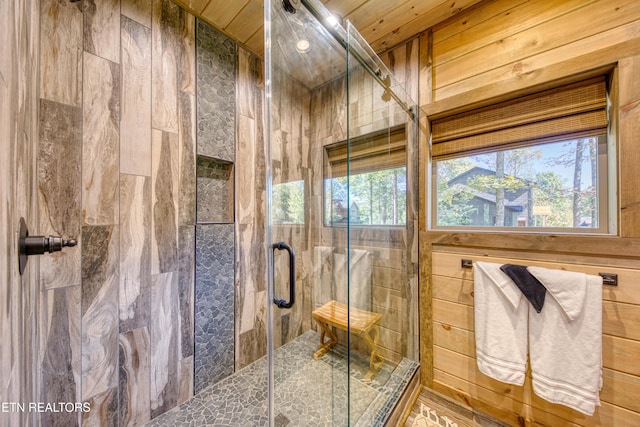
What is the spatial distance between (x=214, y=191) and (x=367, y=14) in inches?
Answer: 61.7

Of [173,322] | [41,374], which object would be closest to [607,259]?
[173,322]

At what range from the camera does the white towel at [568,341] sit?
1.00 m

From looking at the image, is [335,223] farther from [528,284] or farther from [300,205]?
[528,284]

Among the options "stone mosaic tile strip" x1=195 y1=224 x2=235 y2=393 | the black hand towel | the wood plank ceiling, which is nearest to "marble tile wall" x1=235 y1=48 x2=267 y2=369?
"stone mosaic tile strip" x1=195 y1=224 x2=235 y2=393

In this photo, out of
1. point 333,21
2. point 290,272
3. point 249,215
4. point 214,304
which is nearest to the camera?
point 290,272

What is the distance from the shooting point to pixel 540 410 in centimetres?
118

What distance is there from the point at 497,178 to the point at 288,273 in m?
1.40

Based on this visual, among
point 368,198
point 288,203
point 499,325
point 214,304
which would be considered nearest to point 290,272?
point 288,203

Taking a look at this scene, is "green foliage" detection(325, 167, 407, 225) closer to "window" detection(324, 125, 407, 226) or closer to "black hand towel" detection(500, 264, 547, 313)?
"window" detection(324, 125, 407, 226)

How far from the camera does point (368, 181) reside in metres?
1.36

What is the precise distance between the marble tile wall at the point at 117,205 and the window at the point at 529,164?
176 cm

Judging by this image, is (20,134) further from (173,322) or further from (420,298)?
(420,298)

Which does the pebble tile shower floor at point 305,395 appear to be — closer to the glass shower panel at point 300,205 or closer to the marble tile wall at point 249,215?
the glass shower panel at point 300,205

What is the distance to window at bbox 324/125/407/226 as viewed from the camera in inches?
48.2
